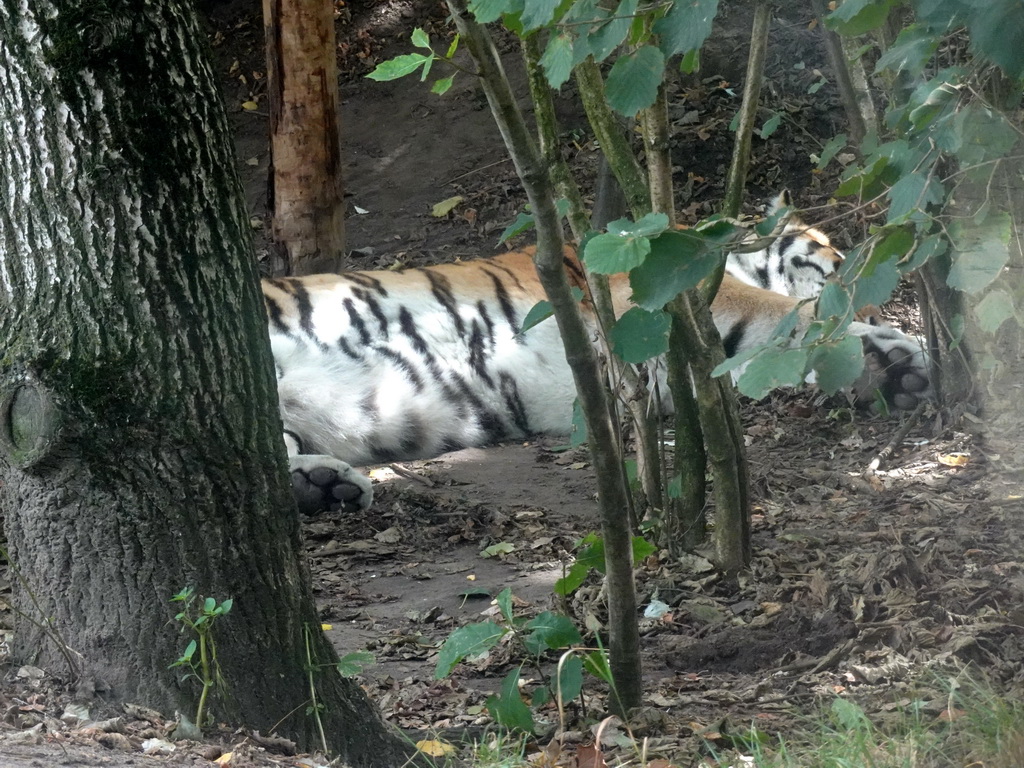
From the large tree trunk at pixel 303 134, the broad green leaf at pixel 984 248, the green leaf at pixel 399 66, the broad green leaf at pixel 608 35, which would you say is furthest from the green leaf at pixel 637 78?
the large tree trunk at pixel 303 134

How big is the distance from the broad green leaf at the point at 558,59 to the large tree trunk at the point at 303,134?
4.01 metres

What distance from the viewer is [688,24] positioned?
1.58 m

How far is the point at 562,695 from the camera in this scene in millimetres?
1981

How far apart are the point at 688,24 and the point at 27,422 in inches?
49.8

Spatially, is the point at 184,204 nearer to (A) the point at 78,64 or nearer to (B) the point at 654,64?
(A) the point at 78,64

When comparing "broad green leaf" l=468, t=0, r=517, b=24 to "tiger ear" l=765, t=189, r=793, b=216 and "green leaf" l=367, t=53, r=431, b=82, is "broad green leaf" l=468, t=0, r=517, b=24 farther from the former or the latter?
"tiger ear" l=765, t=189, r=793, b=216

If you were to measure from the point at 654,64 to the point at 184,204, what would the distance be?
83cm

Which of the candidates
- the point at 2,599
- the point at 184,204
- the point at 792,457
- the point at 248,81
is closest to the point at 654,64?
the point at 184,204

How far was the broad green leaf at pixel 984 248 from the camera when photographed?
1935 millimetres

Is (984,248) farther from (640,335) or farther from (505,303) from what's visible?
(505,303)

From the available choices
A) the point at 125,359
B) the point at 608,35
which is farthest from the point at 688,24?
the point at 125,359

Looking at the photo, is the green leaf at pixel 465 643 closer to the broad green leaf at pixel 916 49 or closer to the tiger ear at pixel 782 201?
the broad green leaf at pixel 916 49

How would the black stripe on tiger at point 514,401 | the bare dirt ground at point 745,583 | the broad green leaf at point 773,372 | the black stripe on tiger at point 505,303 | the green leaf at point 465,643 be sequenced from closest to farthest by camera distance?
1. the broad green leaf at point 773,372
2. the green leaf at point 465,643
3. the bare dirt ground at point 745,583
4. the black stripe on tiger at point 514,401
5. the black stripe on tiger at point 505,303

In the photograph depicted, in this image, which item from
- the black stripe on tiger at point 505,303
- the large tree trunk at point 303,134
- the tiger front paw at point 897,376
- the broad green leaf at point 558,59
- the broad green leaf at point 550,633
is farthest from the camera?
the large tree trunk at point 303,134
